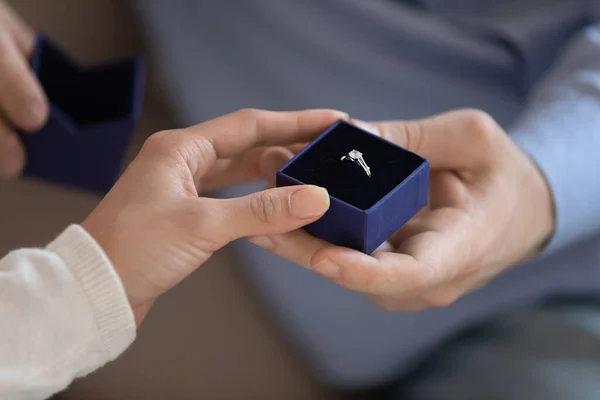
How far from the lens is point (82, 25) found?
1.36 m

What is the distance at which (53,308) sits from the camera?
556mm

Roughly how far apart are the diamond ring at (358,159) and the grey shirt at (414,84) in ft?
1.01

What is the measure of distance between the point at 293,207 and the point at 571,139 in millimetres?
415

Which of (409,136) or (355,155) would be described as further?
(409,136)

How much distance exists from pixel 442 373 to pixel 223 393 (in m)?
0.33

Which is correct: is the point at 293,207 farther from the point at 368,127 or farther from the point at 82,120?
the point at 82,120

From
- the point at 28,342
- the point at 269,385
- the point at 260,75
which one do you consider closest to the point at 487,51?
the point at 260,75

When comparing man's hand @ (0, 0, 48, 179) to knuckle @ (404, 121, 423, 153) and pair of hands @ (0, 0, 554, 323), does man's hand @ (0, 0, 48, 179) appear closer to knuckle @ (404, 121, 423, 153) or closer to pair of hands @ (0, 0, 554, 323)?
pair of hands @ (0, 0, 554, 323)

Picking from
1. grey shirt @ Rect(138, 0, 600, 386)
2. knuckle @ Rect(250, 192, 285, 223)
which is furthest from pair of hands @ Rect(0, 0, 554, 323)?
grey shirt @ Rect(138, 0, 600, 386)

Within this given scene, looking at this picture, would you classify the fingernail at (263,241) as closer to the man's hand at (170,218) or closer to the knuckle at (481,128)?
the man's hand at (170,218)

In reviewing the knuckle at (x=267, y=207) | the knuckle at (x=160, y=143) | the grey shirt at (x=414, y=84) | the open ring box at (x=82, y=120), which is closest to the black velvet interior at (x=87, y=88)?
the open ring box at (x=82, y=120)

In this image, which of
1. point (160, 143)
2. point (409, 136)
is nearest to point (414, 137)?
point (409, 136)

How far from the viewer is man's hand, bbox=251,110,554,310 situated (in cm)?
63

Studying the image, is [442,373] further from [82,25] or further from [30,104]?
[82,25]
